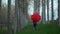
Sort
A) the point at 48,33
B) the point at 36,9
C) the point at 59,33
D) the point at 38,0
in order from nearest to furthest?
the point at 59,33
the point at 48,33
the point at 38,0
the point at 36,9

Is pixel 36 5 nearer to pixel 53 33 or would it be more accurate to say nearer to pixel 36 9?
pixel 36 9

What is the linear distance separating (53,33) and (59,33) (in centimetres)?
62

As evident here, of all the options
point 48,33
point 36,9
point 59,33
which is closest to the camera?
point 59,33

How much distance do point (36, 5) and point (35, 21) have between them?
47.6 feet

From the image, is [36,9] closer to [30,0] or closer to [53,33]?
[30,0]

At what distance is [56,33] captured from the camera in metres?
11.2

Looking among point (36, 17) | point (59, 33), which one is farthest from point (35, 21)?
point (59, 33)

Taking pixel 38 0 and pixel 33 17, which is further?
pixel 38 0

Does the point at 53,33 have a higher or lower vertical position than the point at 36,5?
lower

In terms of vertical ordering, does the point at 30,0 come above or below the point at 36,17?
above

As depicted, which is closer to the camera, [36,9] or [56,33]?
[56,33]

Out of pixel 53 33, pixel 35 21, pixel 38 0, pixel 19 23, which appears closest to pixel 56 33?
pixel 53 33

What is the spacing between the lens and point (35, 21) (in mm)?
16297

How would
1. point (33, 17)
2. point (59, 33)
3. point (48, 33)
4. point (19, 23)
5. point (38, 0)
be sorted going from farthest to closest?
1. point (38, 0)
2. point (19, 23)
3. point (33, 17)
4. point (48, 33)
5. point (59, 33)
